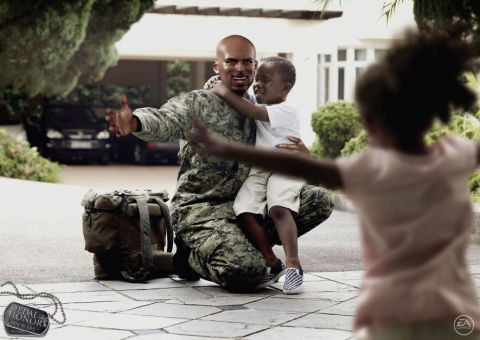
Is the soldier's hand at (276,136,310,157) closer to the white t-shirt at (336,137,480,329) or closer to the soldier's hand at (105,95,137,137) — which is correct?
the soldier's hand at (105,95,137,137)

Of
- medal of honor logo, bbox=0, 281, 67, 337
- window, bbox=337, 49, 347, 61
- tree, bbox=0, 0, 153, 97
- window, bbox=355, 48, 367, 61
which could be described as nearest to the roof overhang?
window, bbox=337, 49, 347, 61

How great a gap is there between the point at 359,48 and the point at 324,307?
17890mm

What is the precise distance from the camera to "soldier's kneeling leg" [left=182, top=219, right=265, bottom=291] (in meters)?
5.55

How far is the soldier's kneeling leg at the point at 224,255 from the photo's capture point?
18.2 ft

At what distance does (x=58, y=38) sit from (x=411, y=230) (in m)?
15.4

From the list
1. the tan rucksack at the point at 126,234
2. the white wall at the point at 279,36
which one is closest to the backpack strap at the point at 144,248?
the tan rucksack at the point at 126,234

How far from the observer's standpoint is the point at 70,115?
77.2ft

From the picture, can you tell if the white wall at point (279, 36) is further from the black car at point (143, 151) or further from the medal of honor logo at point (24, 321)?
the medal of honor logo at point (24, 321)

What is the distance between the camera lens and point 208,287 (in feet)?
19.1

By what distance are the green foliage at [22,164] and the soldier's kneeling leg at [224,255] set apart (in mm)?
10365

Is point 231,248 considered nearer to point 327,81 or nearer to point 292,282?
point 292,282

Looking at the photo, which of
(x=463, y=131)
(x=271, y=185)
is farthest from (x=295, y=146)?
(x=463, y=131)

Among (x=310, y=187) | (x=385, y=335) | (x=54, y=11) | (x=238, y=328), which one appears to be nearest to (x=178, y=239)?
(x=310, y=187)

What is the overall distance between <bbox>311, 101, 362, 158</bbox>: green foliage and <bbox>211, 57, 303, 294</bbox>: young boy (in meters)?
9.40
